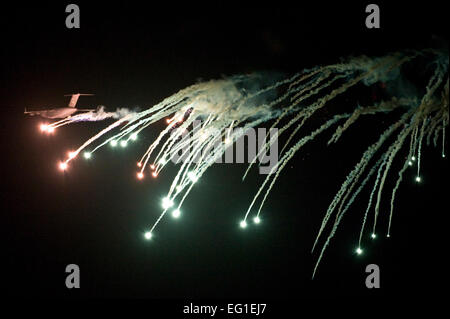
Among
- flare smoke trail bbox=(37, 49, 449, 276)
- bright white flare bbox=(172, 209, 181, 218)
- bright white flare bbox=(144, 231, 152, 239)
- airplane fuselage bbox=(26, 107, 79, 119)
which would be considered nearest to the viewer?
flare smoke trail bbox=(37, 49, 449, 276)

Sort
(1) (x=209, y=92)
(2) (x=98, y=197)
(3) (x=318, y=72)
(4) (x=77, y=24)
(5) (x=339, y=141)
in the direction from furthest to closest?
(2) (x=98, y=197) < (5) (x=339, y=141) < (4) (x=77, y=24) < (1) (x=209, y=92) < (3) (x=318, y=72)

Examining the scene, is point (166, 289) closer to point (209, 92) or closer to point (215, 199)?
point (215, 199)

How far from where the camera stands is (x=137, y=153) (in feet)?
12.0

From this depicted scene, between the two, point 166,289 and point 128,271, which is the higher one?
point 128,271

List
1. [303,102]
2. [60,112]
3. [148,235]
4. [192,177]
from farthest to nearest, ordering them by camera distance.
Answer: [148,235] → [60,112] → [192,177] → [303,102]

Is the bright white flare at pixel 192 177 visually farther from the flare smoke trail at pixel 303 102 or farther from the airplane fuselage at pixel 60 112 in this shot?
the airplane fuselage at pixel 60 112

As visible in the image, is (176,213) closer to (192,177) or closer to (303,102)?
(192,177)

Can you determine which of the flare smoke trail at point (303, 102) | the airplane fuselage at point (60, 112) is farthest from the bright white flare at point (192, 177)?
the airplane fuselage at point (60, 112)

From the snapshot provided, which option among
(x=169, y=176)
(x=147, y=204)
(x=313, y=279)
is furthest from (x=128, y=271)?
(x=313, y=279)

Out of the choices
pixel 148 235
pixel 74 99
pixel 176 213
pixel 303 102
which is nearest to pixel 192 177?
pixel 303 102

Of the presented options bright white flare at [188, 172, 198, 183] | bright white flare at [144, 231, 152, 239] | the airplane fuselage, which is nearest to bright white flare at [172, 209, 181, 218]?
bright white flare at [144, 231, 152, 239]

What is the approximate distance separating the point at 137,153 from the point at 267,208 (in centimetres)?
150

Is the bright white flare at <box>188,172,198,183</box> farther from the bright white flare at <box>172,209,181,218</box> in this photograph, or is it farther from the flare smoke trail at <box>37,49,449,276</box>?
the bright white flare at <box>172,209,181,218</box>
